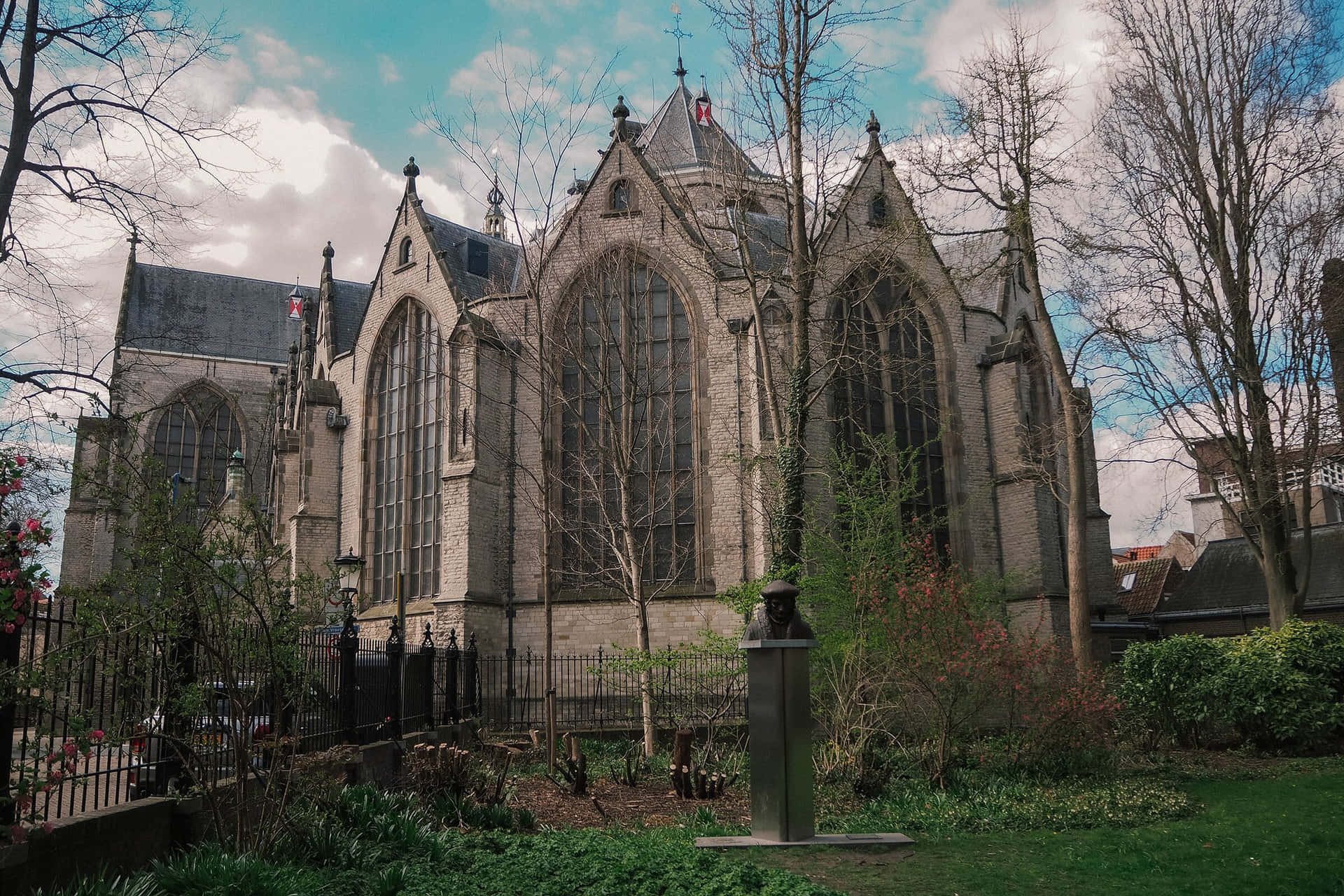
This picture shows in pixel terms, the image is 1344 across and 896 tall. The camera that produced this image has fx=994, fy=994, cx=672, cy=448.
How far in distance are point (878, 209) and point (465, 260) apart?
11165 mm

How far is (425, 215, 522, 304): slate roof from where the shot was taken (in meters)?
25.8

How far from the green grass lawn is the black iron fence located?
4478 millimetres

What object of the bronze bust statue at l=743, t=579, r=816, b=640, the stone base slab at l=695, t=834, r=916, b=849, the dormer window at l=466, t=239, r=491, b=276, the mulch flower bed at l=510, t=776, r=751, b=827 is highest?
the dormer window at l=466, t=239, r=491, b=276

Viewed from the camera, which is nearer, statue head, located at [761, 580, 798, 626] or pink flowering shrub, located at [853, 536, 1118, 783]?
statue head, located at [761, 580, 798, 626]

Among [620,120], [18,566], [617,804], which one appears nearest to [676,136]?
[620,120]

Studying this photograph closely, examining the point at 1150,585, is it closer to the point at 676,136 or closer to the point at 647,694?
the point at 676,136

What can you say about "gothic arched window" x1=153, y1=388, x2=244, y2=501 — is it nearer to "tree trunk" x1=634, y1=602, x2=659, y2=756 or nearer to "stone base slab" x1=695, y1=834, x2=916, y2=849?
"tree trunk" x1=634, y1=602, x2=659, y2=756

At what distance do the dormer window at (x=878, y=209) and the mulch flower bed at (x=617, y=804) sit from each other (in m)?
15.8

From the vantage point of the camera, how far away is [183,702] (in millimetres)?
7375

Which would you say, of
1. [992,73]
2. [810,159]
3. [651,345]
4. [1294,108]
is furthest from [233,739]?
[1294,108]

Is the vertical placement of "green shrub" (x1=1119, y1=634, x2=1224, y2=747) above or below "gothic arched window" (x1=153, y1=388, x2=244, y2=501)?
below

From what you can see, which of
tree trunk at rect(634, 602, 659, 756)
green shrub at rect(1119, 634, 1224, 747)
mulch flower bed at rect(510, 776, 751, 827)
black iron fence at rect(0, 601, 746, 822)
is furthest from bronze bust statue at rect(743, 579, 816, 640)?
green shrub at rect(1119, 634, 1224, 747)

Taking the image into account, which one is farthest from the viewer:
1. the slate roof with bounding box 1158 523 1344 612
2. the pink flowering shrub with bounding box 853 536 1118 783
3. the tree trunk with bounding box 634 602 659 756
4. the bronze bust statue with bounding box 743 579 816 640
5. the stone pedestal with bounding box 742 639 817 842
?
the slate roof with bounding box 1158 523 1344 612

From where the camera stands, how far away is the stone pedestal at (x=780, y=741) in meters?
9.28
